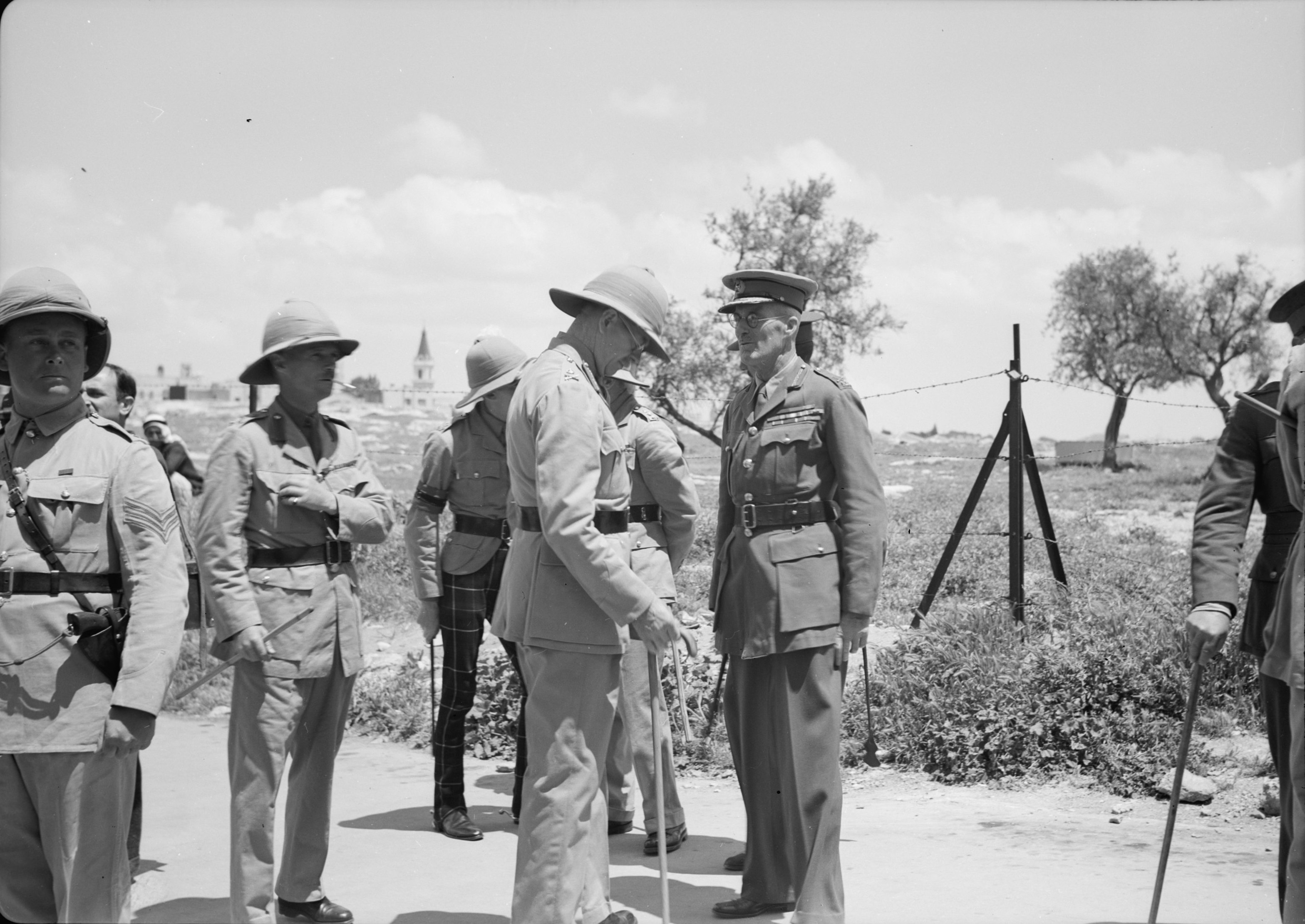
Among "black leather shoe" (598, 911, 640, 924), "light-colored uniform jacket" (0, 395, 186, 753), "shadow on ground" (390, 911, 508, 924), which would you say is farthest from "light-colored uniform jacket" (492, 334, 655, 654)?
"shadow on ground" (390, 911, 508, 924)

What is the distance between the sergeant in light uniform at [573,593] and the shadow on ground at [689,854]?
1044mm

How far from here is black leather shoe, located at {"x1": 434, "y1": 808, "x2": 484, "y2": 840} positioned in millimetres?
5805

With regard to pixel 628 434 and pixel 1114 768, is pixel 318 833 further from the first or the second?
pixel 1114 768

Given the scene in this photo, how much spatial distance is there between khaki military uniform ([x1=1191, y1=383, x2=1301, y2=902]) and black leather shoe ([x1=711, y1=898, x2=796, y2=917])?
1.69m

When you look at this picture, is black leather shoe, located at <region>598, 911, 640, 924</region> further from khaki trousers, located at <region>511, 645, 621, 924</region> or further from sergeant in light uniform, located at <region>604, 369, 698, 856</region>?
sergeant in light uniform, located at <region>604, 369, 698, 856</region>

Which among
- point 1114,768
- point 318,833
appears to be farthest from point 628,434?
point 1114,768

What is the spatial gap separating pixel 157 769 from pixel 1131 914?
17.9 ft

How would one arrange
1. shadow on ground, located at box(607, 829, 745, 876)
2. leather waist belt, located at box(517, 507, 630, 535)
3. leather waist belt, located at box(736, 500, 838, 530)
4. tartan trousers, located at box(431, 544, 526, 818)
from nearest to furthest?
leather waist belt, located at box(517, 507, 630, 535)
leather waist belt, located at box(736, 500, 838, 530)
shadow on ground, located at box(607, 829, 745, 876)
tartan trousers, located at box(431, 544, 526, 818)

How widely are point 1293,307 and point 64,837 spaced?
393 cm

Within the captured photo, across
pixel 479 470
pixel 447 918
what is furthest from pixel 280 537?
pixel 479 470

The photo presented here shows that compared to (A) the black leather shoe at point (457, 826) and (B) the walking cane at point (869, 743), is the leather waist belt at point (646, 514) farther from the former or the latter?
(A) the black leather shoe at point (457, 826)

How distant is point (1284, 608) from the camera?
3709 millimetres

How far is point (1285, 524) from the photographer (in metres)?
4.22

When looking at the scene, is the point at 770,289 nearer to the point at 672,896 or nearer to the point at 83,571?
the point at 672,896
